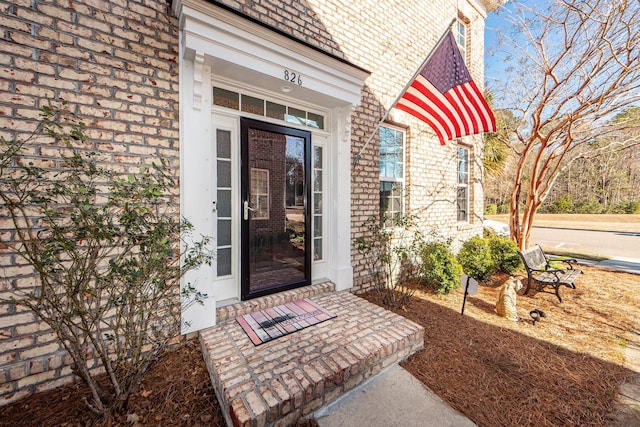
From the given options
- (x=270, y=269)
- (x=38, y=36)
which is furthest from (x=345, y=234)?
(x=38, y=36)

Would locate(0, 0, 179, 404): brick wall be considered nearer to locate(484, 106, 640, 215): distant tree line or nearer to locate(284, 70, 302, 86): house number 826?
locate(284, 70, 302, 86): house number 826

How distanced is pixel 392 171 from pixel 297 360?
3.96 meters

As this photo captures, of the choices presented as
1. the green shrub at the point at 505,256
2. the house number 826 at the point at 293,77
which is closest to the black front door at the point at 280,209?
the house number 826 at the point at 293,77

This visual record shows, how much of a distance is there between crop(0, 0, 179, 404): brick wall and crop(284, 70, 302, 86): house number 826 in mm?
1153

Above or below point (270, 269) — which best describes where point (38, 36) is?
above

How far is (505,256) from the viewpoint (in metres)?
5.84

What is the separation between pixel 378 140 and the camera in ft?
14.6

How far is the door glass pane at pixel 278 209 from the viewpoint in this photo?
11.8ft

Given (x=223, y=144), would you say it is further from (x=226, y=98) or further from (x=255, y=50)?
(x=255, y=50)

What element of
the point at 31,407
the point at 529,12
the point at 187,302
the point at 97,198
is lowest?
the point at 31,407

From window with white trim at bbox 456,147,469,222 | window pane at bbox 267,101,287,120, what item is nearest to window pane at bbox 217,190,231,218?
window pane at bbox 267,101,287,120

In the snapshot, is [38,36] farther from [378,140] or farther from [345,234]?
[378,140]

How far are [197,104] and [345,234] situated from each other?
8.50 feet

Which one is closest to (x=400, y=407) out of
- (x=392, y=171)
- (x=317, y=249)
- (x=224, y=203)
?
(x=317, y=249)
